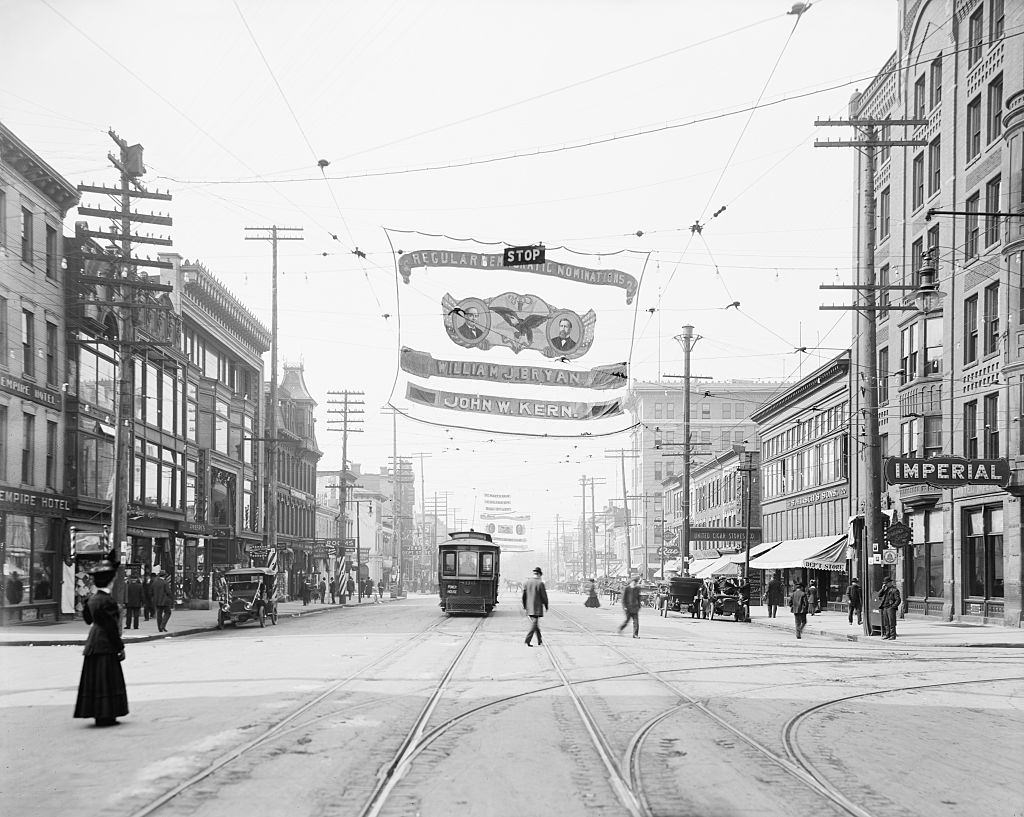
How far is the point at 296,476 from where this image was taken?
78500 millimetres

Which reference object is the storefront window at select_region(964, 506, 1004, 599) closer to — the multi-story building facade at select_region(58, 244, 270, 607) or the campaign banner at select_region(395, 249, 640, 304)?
the campaign banner at select_region(395, 249, 640, 304)

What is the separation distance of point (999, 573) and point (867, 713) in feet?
73.3

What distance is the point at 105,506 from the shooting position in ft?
125

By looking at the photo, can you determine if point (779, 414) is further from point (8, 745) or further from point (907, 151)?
point (8, 745)

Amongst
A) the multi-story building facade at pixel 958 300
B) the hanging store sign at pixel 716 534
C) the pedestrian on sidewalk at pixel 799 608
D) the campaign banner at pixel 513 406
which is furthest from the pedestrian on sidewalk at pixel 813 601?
the campaign banner at pixel 513 406

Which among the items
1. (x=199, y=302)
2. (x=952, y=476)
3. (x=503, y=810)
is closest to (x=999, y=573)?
(x=952, y=476)

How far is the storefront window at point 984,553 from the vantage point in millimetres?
33781

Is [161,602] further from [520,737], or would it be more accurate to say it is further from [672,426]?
[672,426]

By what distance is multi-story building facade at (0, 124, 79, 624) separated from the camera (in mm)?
31453

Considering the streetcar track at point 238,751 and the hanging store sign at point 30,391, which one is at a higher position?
the hanging store sign at point 30,391

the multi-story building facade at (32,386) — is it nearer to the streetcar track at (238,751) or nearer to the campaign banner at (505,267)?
the streetcar track at (238,751)

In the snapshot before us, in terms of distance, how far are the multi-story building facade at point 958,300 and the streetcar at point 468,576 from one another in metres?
15.0

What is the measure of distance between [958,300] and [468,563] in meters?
18.8

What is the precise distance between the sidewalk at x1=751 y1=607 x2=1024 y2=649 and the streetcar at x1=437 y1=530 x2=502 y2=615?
31.6 feet
